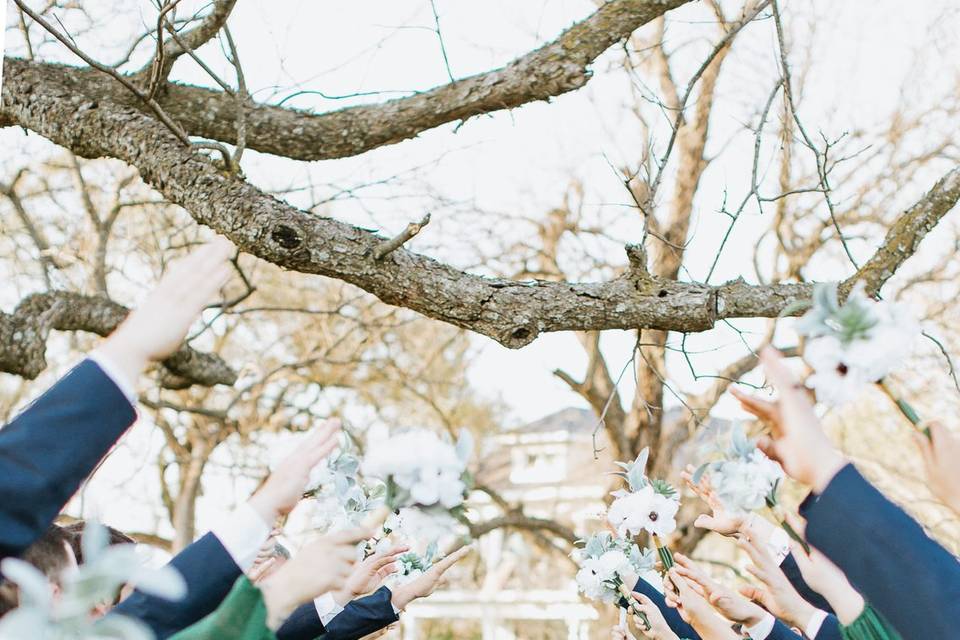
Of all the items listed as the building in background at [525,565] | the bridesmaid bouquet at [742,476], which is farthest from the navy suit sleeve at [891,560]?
the building in background at [525,565]

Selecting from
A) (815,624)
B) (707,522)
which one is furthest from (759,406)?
(815,624)

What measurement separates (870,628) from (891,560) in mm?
220

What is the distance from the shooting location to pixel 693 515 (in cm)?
776

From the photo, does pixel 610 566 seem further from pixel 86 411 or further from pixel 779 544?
pixel 86 411

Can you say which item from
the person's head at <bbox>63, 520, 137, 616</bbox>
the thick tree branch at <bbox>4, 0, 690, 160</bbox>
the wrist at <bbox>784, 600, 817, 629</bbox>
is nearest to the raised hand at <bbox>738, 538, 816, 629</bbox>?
the wrist at <bbox>784, 600, 817, 629</bbox>

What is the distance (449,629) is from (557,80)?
1052 centimetres

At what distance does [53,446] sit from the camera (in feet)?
4.09

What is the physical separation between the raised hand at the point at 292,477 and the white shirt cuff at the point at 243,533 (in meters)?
0.02

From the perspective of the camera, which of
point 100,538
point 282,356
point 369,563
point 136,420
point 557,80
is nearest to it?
point 100,538

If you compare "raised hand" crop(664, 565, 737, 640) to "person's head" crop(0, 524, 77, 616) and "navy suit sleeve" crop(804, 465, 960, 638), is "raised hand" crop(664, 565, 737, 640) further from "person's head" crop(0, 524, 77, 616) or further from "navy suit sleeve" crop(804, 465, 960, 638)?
"person's head" crop(0, 524, 77, 616)

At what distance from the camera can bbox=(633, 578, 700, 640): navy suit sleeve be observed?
278cm

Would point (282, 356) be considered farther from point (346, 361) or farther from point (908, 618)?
point (908, 618)

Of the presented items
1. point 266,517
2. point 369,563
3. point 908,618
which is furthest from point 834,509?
point 369,563

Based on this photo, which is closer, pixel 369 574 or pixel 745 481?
pixel 745 481
